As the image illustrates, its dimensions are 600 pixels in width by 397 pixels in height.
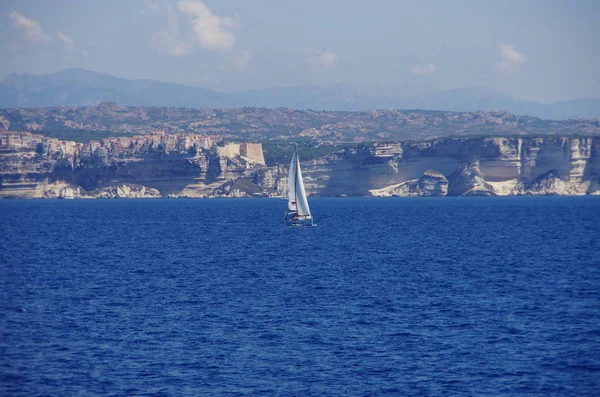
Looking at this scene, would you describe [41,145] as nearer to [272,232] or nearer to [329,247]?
[272,232]

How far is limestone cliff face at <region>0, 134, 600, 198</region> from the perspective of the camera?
6649 inches

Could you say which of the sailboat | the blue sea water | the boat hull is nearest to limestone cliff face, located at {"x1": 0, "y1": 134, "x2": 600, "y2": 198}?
the sailboat

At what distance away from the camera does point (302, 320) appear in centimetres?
3189

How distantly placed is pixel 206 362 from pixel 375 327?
301 inches

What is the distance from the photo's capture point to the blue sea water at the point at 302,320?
78.1 feet

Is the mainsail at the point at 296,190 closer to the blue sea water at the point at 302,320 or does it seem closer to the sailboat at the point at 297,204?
the sailboat at the point at 297,204

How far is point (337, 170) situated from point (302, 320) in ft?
511

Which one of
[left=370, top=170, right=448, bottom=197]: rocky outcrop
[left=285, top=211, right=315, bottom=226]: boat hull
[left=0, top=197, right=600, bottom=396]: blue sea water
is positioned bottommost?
[left=370, top=170, right=448, bottom=197]: rocky outcrop

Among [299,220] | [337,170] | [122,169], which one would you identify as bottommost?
[122,169]

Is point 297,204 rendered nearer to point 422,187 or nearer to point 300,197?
point 300,197

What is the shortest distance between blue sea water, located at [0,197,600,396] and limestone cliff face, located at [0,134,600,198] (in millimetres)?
108592

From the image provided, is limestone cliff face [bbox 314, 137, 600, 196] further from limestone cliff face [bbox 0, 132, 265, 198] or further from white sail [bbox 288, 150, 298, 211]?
white sail [bbox 288, 150, 298, 211]

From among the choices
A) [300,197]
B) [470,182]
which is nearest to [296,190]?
[300,197]

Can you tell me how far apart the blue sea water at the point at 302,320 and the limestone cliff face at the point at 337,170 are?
108592 mm
